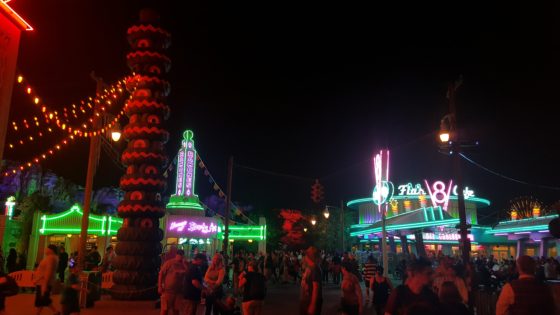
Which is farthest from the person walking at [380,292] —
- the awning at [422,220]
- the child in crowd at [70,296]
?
the awning at [422,220]

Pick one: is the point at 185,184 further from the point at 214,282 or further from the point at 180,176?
the point at 214,282

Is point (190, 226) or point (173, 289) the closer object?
point (173, 289)

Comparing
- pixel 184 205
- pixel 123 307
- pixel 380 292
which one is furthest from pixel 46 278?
pixel 184 205

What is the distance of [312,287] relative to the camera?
7105 mm

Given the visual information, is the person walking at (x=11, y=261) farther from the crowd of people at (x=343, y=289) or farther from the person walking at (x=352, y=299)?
the person walking at (x=352, y=299)

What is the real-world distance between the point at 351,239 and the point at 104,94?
51622mm

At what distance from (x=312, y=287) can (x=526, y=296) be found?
288 cm

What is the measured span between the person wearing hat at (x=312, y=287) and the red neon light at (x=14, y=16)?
226 inches

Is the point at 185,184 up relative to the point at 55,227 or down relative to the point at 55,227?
up

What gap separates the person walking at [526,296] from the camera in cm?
534

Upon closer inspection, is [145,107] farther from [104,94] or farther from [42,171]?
[42,171]

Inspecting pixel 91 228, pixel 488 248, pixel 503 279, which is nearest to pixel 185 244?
pixel 91 228

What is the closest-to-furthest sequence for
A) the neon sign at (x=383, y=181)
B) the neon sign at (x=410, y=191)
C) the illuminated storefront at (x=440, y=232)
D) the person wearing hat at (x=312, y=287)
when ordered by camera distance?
the person wearing hat at (x=312, y=287) < the neon sign at (x=383, y=181) < the illuminated storefront at (x=440, y=232) < the neon sign at (x=410, y=191)

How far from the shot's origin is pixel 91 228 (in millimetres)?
28250
